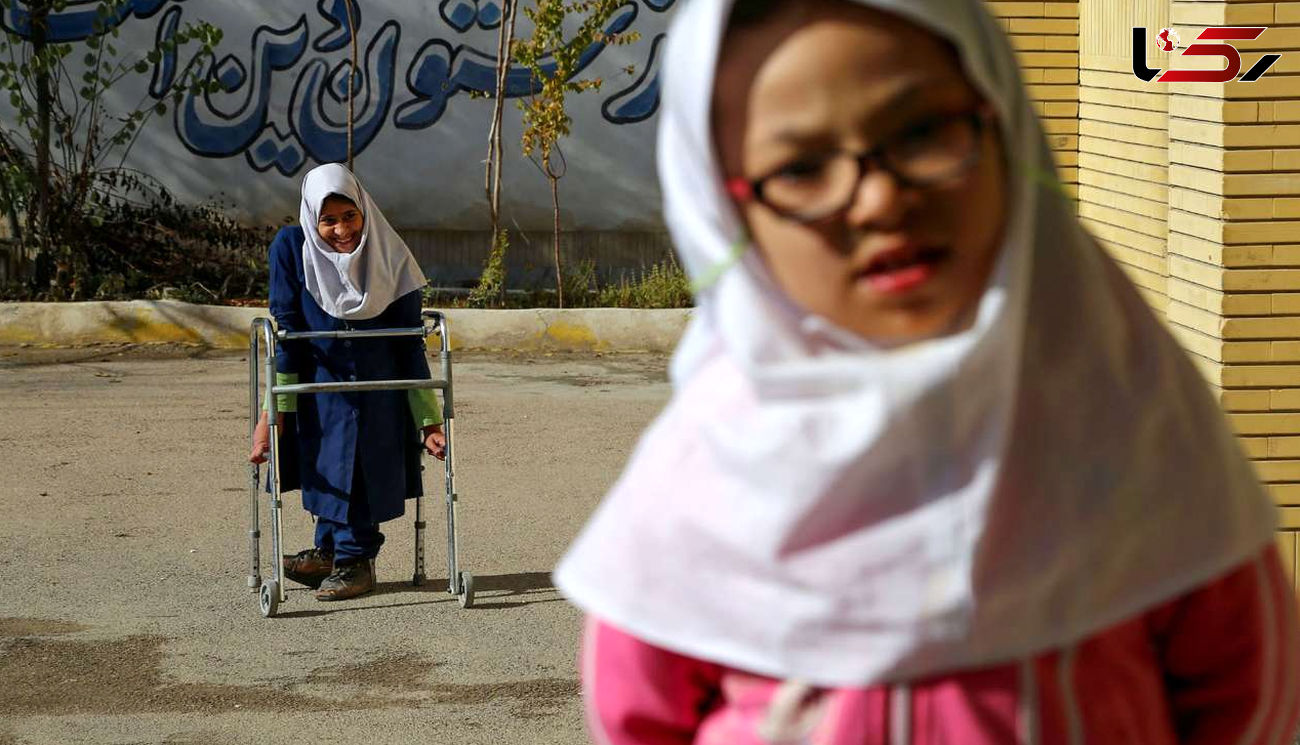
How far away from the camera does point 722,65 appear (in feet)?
5.28

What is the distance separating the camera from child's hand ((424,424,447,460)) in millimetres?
6676

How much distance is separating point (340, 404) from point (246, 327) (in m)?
6.25

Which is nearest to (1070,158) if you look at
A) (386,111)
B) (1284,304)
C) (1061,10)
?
(1061,10)

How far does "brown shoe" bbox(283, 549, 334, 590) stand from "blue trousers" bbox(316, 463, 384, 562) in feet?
0.37

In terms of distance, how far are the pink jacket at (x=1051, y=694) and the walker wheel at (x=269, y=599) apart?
4872 millimetres

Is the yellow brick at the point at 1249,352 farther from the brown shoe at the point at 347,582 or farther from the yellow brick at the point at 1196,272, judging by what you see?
the brown shoe at the point at 347,582

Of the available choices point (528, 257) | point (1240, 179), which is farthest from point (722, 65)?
point (528, 257)

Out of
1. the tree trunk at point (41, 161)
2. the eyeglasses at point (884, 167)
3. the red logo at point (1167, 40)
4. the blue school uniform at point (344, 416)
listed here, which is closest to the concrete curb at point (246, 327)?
the tree trunk at point (41, 161)

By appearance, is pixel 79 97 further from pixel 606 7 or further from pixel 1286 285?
pixel 1286 285

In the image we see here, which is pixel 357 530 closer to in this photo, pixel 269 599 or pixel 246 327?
pixel 269 599

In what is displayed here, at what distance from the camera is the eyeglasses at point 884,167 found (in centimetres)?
157

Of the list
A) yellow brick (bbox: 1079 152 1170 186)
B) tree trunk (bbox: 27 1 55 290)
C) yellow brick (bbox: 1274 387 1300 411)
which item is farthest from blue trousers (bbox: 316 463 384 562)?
tree trunk (bbox: 27 1 55 290)

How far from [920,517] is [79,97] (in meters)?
14.0

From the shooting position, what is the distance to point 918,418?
151cm
